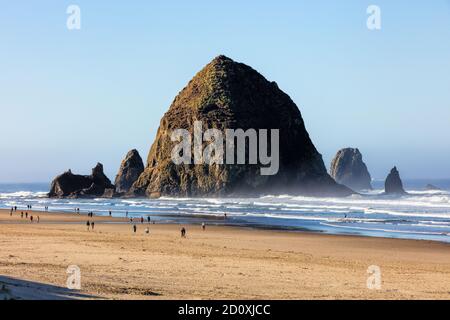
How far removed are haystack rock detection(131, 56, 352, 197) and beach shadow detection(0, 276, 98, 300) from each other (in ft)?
347

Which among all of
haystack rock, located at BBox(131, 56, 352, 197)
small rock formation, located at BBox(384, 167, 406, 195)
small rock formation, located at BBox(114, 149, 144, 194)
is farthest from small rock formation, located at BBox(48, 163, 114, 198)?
small rock formation, located at BBox(384, 167, 406, 195)

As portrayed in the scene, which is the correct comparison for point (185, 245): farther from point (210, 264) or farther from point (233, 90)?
point (233, 90)

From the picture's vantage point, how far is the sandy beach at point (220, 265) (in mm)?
19172

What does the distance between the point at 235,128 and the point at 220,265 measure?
10135 centimetres

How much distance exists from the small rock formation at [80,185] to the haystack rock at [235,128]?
9444mm

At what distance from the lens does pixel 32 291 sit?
15.6 m

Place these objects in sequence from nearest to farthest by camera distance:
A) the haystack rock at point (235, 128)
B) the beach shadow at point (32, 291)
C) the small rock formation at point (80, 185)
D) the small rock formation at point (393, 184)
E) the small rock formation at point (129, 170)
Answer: the beach shadow at point (32, 291) → the haystack rock at point (235, 128) → the small rock formation at point (80, 185) → the small rock formation at point (393, 184) → the small rock formation at point (129, 170)

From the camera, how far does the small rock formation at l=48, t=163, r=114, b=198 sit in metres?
137

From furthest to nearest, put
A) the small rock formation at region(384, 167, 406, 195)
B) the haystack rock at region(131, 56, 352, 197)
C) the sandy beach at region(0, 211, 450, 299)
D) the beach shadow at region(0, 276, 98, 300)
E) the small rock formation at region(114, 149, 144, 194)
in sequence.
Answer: the small rock formation at region(114, 149, 144, 194)
the small rock formation at region(384, 167, 406, 195)
the haystack rock at region(131, 56, 352, 197)
the sandy beach at region(0, 211, 450, 299)
the beach shadow at region(0, 276, 98, 300)

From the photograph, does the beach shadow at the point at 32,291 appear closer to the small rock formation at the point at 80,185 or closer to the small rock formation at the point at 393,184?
the small rock formation at the point at 80,185

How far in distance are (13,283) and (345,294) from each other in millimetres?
9602

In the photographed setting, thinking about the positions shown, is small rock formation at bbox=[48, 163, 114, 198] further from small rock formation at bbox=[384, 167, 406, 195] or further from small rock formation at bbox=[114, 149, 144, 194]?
small rock formation at bbox=[384, 167, 406, 195]

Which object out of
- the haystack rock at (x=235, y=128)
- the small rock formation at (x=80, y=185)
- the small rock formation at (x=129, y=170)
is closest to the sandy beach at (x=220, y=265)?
the haystack rock at (x=235, y=128)

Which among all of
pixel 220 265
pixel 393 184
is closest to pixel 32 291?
pixel 220 265
